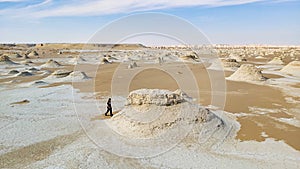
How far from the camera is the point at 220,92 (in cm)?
2692

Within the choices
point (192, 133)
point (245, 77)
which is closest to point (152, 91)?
point (192, 133)

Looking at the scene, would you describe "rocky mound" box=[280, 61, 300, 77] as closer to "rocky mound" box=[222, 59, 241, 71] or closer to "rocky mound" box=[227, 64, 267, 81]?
"rocky mound" box=[222, 59, 241, 71]

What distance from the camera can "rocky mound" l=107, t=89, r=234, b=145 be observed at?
1388 cm

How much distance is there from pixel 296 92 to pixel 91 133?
2121 centimetres

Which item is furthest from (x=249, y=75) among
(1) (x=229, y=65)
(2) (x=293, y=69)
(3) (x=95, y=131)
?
(3) (x=95, y=131)

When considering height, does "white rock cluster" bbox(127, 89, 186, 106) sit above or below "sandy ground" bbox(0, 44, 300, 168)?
above

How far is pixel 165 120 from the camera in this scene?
1419 cm

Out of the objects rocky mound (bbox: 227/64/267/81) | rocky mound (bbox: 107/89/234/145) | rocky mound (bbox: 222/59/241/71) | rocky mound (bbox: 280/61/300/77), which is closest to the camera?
rocky mound (bbox: 107/89/234/145)

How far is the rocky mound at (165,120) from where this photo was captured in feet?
45.5

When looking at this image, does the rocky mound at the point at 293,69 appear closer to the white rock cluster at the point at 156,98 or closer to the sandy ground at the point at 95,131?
the sandy ground at the point at 95,131

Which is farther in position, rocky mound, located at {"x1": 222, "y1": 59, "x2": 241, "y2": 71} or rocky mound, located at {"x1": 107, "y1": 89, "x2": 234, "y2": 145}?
rocky mound, located at {"x1": 222, "y1": 59, "x2": 241, "y2": 71}

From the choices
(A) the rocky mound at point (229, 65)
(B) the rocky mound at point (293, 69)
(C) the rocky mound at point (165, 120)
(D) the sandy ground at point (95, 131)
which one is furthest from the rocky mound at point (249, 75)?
(C) the rocky mound at point (165, 120)

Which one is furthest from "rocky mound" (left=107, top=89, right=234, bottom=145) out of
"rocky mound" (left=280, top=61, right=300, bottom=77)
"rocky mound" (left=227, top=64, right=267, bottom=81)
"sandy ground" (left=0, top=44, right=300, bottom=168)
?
"rocky mound" (left=280, top=61, right=300, bottom=77)

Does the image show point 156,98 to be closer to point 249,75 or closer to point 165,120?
point 165,120
